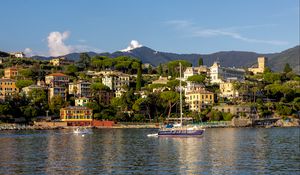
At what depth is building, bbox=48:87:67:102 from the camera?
407 feet

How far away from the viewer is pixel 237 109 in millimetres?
122000

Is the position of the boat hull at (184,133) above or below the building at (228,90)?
below

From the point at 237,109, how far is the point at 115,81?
3556 centimetres

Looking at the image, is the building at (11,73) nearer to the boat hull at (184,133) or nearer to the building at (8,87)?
the building at (8,87)

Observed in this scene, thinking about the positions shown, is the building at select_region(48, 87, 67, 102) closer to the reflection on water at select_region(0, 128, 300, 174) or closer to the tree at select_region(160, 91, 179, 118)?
the tree at select_region(160, 91, 179, 118)

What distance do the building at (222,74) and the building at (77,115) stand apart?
167 feet

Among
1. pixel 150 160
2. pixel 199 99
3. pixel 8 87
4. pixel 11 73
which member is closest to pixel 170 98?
pixel 199 99

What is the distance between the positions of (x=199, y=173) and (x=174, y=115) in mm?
86410

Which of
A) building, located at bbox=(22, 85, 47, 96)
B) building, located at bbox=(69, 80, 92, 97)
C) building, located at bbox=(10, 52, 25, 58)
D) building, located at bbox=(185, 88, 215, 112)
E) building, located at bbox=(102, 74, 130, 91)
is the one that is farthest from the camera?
building, located at bbox=(10, 52, 25, 58)

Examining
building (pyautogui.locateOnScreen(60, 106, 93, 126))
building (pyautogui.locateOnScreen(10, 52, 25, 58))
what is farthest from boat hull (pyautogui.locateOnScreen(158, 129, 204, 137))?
building (pyautogui.locateOnScreen(10, 52, 25, 58))

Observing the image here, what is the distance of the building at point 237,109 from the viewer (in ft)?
399

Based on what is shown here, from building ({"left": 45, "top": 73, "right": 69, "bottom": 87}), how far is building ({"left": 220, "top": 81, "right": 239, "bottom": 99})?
3925 cm

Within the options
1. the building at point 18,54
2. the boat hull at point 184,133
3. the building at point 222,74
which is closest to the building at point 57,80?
the building at point 222,74

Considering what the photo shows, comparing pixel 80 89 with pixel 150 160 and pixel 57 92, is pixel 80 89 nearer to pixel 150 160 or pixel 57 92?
pixel 57 92
